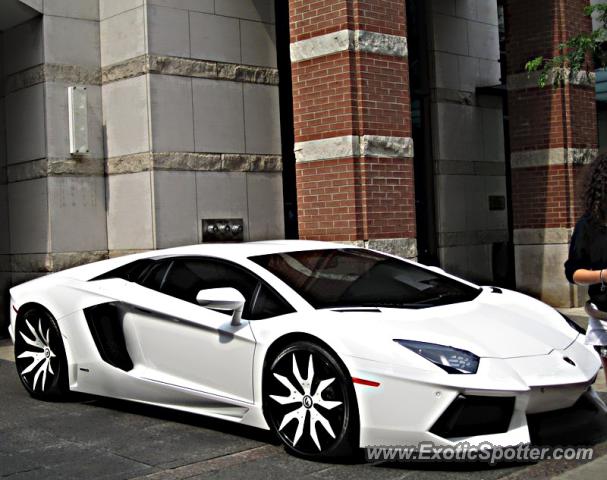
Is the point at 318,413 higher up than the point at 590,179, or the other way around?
the point at 590,179

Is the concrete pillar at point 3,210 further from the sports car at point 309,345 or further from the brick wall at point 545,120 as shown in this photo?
the brick wall at point 545,120

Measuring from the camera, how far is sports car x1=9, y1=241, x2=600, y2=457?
16.4 ft

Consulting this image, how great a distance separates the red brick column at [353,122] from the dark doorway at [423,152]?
11.1 feet

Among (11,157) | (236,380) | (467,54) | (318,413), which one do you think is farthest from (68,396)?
(467,54)

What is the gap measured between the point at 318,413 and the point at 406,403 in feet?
1.87

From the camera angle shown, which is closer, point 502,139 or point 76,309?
point 76,309

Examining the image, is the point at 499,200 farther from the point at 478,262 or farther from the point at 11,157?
the point at 11,157

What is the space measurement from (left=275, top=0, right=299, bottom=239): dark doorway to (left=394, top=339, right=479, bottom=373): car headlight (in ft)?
28.3

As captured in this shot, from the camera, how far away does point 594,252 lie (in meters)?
4.68

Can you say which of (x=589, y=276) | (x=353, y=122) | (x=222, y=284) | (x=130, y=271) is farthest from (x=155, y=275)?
(x=353, y=122)

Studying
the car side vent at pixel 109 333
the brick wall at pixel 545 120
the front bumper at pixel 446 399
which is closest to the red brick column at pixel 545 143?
the brick wall at pixel 545 120

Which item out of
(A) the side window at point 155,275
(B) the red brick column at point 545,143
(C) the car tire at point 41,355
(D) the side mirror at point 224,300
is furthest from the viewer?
(B) the red brick column at point 545,143

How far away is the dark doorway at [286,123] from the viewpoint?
13.8 m

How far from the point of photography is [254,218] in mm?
13094
